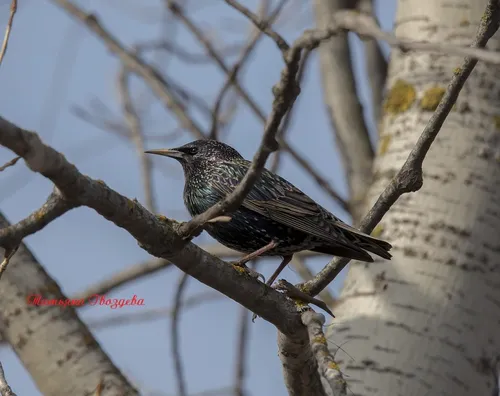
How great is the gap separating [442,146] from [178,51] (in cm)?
342

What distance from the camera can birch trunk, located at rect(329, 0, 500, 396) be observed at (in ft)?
14.4

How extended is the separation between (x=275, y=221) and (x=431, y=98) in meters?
1.39

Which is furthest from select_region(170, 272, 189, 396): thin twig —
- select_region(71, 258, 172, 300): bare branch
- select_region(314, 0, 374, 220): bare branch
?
select_region(314, 0, 374, 220): bare branch

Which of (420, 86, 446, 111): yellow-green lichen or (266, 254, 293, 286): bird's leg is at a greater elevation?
(420, 86, 446, 111): yellow-green lichen

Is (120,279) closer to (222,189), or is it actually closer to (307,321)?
(222,189)

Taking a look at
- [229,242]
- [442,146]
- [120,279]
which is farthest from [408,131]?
[120,279]

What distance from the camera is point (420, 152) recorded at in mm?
3936

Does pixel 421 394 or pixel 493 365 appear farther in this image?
pixel 493 365

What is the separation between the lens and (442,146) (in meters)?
5.14

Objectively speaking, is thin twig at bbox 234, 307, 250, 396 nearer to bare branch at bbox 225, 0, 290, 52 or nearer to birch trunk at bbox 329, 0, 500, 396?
birch trunk at bbox 329, 0, 500, 396

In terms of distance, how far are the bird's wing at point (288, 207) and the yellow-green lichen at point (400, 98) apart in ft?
3.24

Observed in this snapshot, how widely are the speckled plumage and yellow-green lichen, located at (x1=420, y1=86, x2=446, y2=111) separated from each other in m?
1.04

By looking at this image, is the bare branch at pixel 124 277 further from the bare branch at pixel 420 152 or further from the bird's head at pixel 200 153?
the bare branch at pixel 420 152

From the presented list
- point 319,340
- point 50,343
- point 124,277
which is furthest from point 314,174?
point 319,340
